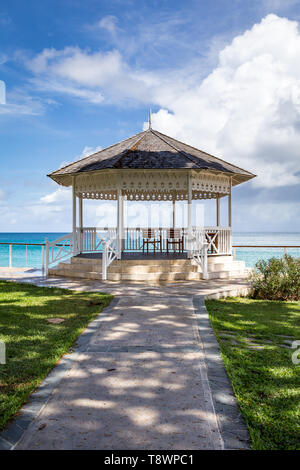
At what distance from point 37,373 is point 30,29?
1247cm

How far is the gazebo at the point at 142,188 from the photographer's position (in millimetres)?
12031

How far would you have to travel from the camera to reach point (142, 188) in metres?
12.5

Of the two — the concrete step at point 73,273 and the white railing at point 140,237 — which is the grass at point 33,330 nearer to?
the concrete step at point 73,273

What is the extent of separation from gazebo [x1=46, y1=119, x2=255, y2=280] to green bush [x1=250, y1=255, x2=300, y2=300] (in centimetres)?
255

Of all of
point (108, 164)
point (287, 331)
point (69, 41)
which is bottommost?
point (287, 331)

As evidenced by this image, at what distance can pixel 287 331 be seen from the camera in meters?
5.79

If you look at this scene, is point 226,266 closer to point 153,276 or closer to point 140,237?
point 153,276

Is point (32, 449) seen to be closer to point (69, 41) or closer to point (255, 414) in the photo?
point (255, 414)

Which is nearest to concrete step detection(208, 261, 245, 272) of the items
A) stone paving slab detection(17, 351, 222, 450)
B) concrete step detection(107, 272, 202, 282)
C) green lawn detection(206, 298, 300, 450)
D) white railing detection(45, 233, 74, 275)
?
concrete step detection(107, 272, 202, 282)

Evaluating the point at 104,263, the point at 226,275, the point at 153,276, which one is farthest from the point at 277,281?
the point at 104,263

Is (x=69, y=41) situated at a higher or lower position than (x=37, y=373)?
higher

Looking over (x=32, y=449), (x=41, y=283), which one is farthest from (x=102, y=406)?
(x=41, y=283)

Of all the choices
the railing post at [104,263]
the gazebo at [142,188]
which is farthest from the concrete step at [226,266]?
the railing post at [104,263]

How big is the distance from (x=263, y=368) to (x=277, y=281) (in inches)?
219
